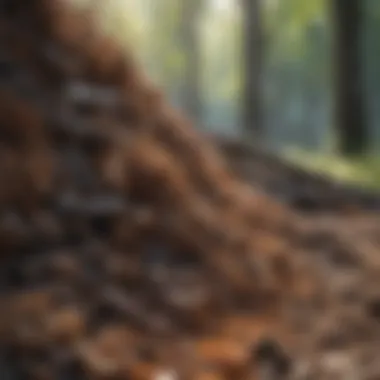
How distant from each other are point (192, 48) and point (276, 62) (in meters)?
11.6

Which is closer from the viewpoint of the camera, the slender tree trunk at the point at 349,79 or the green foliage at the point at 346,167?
the green foliage at the point at 346,167

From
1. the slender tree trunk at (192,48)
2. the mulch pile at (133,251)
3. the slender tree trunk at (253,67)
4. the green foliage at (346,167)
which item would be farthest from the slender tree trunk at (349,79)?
the slender tree trunk at (192,48)

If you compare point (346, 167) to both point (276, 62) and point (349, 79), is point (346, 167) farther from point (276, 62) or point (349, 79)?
point (276, 62)

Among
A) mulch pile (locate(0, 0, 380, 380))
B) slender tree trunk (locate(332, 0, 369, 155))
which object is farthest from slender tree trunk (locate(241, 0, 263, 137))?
mulch pile (locate(0, 0, 380, 380))

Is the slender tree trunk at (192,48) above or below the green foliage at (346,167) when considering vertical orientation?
above

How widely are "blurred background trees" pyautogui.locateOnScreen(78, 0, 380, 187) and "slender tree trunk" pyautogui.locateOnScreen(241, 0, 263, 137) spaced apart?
20 mm

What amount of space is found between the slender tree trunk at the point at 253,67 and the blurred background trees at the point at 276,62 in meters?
0.02

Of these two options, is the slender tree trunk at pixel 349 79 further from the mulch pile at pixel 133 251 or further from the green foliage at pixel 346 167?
the mulch pile at pixel 133 251

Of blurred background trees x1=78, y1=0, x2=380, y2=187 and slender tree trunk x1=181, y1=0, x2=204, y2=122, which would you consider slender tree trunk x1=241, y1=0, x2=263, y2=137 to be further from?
slender tree trunk x1=181, y1=0, x2=204, y2=122

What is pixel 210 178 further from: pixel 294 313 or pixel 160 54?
pixel 160 54

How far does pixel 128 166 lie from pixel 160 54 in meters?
25.9

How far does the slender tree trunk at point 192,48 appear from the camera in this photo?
26688mm

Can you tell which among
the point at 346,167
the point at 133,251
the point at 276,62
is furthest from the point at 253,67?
the point at 276,62

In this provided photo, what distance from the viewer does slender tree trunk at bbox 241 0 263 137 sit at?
1644 cm
